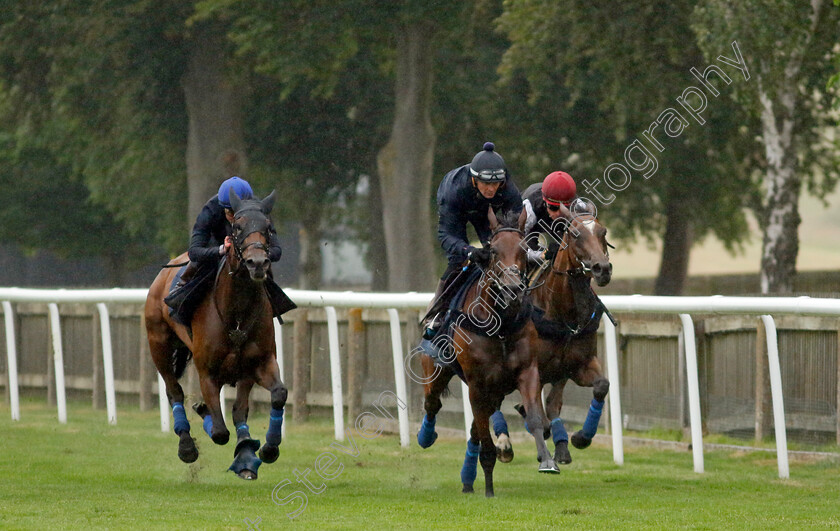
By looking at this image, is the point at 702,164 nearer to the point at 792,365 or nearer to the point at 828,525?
the point at 792,365

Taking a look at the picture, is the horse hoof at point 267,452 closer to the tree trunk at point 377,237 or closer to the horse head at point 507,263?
the horse head at point 507,263

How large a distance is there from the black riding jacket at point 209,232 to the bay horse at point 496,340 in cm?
137

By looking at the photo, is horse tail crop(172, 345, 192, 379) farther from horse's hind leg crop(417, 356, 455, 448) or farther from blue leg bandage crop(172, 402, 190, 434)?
horse's hind leg crop(417, 356, 455, 448)

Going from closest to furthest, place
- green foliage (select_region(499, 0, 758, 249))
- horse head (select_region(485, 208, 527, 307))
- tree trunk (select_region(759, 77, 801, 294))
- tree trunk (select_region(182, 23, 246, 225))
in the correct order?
horse head (select_region(485, 208, 527, 307)), tree trunk (select_region(759, 77, 801, 294)), green foliage (select_region(499, 0, 758, 249)), tree trunk (select_region(182, 23, 246, 225))

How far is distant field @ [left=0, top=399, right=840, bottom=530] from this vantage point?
23.9ft

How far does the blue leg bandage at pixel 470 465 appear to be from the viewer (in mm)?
8508

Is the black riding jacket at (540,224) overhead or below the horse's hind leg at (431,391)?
overhead

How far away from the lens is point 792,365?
10094mm

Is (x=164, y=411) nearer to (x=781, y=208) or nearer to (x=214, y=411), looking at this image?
(x=214, y=411)

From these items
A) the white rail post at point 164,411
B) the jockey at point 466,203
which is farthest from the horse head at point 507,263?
the white rail post at point 164,411

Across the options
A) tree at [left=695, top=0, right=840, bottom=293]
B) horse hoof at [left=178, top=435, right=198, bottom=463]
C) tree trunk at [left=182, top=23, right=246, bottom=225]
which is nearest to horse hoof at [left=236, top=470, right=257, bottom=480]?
horse hoof at [left=178, top=435, right=198, bottom=463]

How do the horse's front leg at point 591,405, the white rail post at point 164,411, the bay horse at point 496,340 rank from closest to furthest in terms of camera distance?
the bay horse at point 496,340 < the horse's front leg at point 591,405 < the white rail post at point 164,411

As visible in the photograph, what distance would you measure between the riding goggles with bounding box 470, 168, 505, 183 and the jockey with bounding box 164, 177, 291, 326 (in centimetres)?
145

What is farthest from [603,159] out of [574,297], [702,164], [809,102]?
[574,297]
